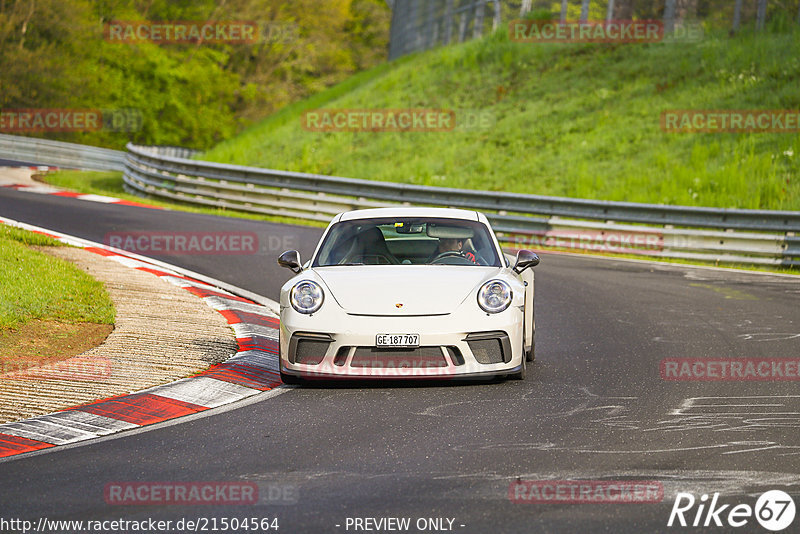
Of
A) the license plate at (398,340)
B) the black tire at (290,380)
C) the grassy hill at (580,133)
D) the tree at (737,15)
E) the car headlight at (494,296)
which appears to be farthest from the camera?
the tree at (737,15)

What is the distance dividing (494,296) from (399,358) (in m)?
0.88

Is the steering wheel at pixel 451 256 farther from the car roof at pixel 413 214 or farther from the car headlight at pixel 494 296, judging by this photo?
the car headlight at pixel 494 296

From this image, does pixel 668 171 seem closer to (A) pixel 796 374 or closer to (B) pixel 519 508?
(A) pixel 796 374

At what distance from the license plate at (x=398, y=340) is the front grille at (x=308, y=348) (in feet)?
1.20

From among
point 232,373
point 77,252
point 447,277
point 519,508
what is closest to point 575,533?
point 519,508

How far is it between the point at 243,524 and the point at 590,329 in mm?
6488

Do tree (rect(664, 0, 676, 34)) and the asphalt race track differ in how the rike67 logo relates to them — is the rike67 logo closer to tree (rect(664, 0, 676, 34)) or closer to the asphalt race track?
the asphalt race track

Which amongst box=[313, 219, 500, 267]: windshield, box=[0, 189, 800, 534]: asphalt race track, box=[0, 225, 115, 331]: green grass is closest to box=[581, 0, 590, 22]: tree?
box=[0, 225, 115, 331]: green grass

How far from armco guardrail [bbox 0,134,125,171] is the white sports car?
107ft

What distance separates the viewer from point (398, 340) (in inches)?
282

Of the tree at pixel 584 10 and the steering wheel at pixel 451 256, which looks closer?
the steering wheel at pixel 451 256

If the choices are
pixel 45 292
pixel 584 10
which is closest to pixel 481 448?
pixel 45 292

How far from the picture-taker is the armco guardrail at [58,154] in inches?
1526

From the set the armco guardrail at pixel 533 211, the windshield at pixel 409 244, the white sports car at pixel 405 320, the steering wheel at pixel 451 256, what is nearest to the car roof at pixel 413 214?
the windshield at pixel 409 244
